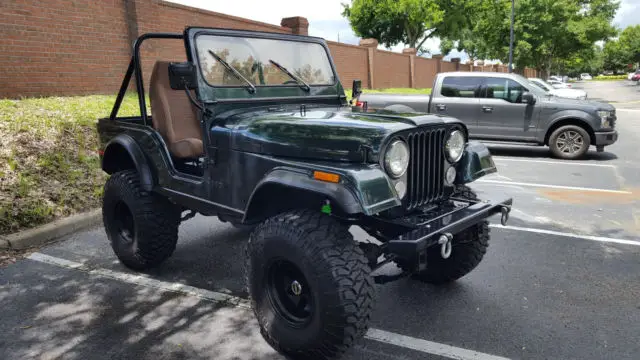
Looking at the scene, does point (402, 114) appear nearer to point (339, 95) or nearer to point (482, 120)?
point (339, 95)

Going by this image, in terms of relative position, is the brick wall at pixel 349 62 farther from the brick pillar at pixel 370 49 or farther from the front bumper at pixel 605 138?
the front bumper at pixel 605 138

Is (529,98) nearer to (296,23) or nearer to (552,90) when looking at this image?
(552,90)

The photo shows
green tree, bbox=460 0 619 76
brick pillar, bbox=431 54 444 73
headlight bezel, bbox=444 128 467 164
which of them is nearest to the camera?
headlight bezel, bbox=444 128 467 164

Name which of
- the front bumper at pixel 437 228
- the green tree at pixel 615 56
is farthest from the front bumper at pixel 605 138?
the green tree at pixel 615 56

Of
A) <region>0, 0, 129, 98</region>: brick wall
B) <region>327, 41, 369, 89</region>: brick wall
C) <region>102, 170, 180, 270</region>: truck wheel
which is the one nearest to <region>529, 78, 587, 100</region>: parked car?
<region>327, 41, 369, 89</region>: brick wall

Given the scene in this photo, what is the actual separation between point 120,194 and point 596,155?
31.2 ft

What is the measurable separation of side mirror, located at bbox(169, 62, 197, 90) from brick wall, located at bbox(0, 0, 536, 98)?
7.02 m

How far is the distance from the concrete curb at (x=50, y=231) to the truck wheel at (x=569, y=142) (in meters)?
8.31

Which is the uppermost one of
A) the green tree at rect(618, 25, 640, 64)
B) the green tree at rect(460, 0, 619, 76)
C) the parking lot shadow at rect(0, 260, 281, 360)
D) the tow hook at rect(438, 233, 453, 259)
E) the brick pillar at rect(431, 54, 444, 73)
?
the green tree at rect(618, 25, 640, 64)

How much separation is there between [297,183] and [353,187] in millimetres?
349

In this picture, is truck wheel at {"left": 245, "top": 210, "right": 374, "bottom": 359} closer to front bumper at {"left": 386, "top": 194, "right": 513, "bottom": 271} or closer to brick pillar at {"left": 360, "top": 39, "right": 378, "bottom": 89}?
front bumper at {"left": 386, "top": 194, "right": 513, "bottom": 271}

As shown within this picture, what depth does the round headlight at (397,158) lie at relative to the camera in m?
2.63

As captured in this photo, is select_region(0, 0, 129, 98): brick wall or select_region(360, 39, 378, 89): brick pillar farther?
select_region(360, 39, 378, 89): brick pillar

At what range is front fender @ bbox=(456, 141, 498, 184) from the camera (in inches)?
127
